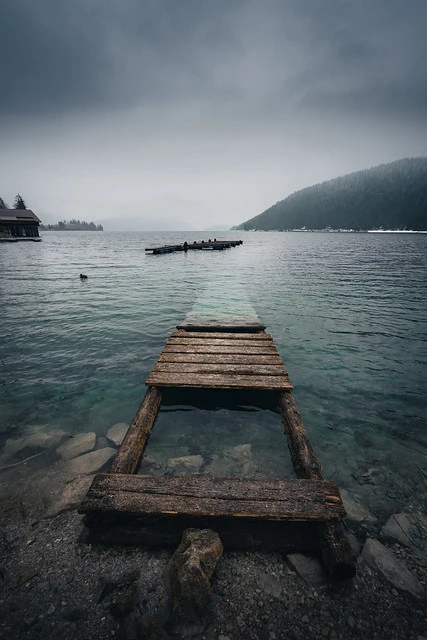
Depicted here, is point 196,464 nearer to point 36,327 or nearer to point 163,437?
point 163,437

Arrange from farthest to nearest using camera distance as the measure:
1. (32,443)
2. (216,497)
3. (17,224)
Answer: (17,224)
(32,443)
(216,497)

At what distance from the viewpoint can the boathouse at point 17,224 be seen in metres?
62.1

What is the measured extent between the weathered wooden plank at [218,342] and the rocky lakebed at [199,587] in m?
4.05

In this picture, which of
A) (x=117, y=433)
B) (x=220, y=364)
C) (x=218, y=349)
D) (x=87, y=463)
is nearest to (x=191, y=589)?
(x=87, y=463)

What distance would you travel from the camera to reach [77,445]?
4.52m

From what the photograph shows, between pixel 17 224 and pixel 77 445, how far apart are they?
77.7 metres

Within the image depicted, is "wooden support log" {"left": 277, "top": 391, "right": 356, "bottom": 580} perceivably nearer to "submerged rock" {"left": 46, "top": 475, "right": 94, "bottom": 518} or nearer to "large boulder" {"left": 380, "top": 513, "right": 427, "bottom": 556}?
"large boulder" {"left": 380, "top": 513, "right": 427, "bottom": 556}

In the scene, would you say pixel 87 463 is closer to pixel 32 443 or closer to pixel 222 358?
pixel 32 443

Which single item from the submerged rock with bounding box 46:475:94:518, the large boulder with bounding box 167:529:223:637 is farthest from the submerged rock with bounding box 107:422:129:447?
the large boulder with bounding box 167:529:223:637

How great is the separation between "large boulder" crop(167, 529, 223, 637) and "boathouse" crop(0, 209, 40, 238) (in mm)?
78750

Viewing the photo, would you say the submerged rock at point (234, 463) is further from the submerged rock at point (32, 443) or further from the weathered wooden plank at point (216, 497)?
the submerged rock at point (32, 443)

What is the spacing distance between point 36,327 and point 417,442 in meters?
11.4

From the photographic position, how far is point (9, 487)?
363cm

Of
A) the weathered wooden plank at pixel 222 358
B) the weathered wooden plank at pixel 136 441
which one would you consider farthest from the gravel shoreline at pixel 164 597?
the weathered wooden plank at pixel 222 358
